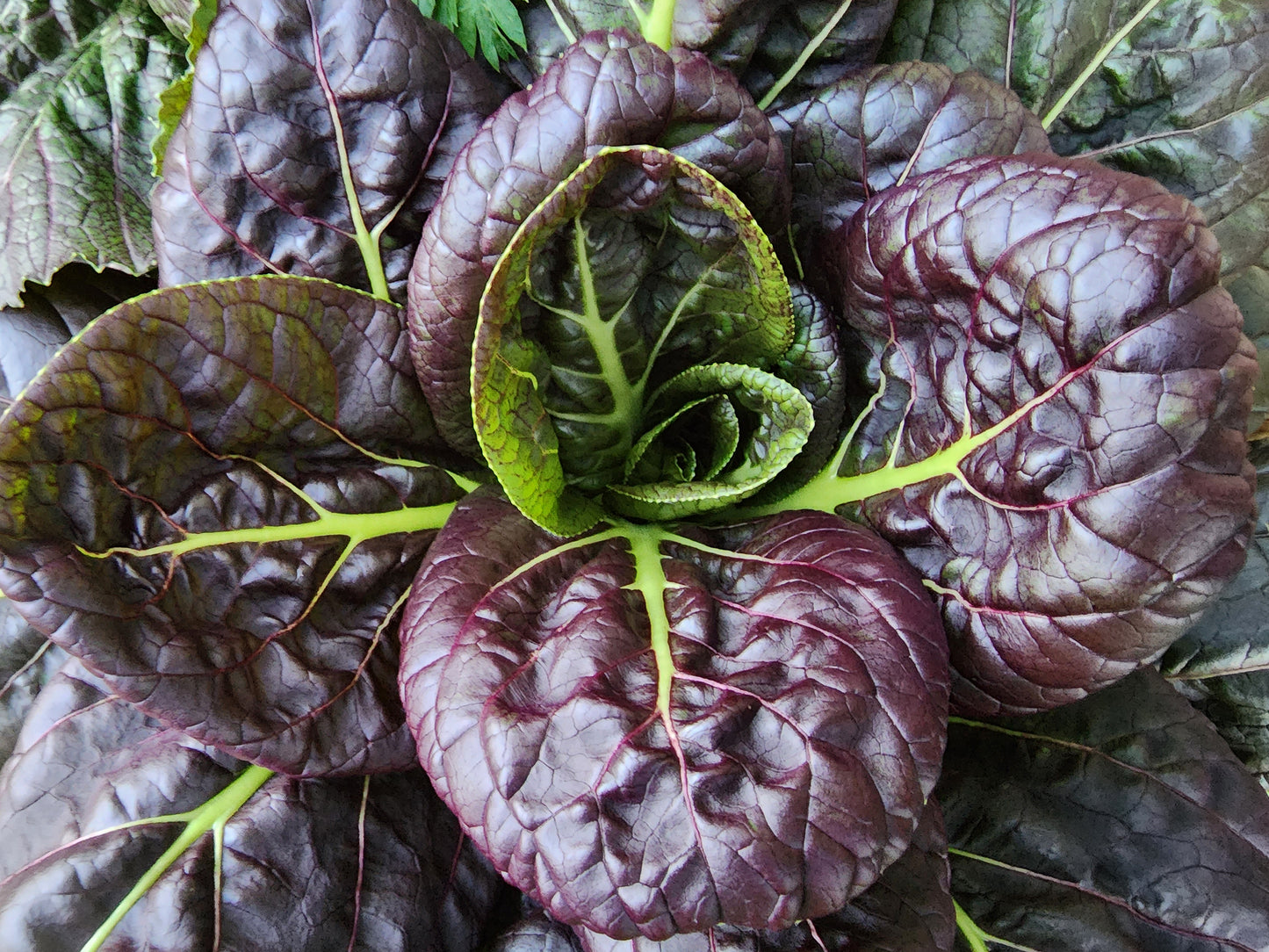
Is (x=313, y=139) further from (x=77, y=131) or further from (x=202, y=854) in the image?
(x=202, y=854)

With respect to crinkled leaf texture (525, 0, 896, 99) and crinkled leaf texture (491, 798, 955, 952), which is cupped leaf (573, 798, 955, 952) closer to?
crinkled leaf texture (491, 798, 955, 952)

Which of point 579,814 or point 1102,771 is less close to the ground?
point 579,814

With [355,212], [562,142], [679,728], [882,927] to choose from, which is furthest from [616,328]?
[882,927]

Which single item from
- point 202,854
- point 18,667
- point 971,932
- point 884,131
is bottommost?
point 971,932

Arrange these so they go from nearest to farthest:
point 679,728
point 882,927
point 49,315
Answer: point 679,728 → point 882,927 → point 49,315

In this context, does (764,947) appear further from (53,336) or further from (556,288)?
(53,336)

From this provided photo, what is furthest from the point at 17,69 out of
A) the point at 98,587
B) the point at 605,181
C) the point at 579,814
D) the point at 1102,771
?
the point at 1102,771

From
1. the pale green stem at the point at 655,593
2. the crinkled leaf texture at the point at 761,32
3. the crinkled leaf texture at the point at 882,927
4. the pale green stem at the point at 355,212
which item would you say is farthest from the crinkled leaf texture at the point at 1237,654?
the pale green stem at the point at 355,212

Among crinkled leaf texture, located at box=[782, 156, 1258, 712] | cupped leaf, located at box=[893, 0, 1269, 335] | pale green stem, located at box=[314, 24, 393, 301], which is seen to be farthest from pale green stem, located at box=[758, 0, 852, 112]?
pale green stem, located at box=[314, 24, 393, 301]
